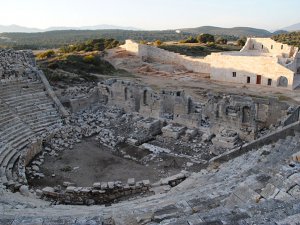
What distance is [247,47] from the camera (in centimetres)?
4603

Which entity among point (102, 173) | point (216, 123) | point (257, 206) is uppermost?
point (257, 206)

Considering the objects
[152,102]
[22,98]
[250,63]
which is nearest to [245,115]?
[152,102]

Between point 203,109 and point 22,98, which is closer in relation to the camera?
point 203,109

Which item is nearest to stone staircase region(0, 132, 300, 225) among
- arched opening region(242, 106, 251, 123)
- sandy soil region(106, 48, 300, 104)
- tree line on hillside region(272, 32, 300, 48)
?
arched opening region(242, 106, 251, 123)

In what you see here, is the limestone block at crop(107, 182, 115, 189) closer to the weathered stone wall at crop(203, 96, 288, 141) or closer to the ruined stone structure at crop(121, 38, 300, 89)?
the weathered stone wall at crop(203, 96, 288, 141)

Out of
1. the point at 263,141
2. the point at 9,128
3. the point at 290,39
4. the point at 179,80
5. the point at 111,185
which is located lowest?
the point at 111,185

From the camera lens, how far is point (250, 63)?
114 feet

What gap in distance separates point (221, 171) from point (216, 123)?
5308 millimetres

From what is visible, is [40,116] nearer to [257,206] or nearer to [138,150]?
[138,150]

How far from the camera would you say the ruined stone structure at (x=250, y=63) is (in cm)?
3306

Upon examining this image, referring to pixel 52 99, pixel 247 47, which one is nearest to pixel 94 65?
pixel 52 99

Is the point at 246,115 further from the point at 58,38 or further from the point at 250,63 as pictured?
the point at 58,38

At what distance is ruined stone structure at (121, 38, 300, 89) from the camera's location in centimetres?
3306

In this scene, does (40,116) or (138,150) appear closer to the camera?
(138,150)
